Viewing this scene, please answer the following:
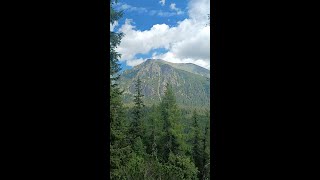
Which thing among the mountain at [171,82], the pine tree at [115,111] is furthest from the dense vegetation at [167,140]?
the pine tree at [115,111]

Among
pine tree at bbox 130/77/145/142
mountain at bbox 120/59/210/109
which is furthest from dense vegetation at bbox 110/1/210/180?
mountain at bbox 120/59/210/109

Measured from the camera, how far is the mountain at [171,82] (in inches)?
466

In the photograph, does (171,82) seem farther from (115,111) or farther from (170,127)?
(115,111)

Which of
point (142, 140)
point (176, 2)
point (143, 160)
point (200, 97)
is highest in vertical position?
point (176, 2)

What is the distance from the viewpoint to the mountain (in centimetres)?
1184

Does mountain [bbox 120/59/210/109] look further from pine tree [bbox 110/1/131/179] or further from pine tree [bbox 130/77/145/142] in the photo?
pine tree [bbox 110/1/131/179]

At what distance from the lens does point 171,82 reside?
1348 centimetres

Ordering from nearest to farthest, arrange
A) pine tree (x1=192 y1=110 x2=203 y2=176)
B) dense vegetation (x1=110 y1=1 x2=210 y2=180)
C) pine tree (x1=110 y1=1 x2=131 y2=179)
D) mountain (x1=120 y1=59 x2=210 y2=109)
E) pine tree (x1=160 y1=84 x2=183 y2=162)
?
pine tree (x1=110 y1=1 x2=131 y2=179) → dense vegetation (x1=110 y1=1 x2=210 y2=180) → pine tree (x1=160 y1=84 x2=183 y2=162) → pine tree (x1=192 y1=110 x2=203 y2=176) → mountain (x1=120 y1=59 x2=210 y2=109)
